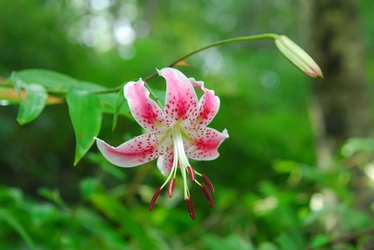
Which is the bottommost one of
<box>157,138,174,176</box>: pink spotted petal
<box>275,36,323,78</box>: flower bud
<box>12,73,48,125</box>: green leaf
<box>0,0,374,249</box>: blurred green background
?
<box>0,0,374,249</box>: blurred green background

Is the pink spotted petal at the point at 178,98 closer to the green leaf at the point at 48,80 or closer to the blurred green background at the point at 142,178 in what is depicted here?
the green leaf at the point at 48,80

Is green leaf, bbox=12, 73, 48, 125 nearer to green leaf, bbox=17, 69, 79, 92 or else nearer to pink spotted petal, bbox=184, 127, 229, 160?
green leaf, bbox=17, 69, 79, 92

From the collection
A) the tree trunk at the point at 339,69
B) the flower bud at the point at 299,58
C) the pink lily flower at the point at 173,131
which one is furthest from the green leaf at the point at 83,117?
the tree trunk at the point at 339,69

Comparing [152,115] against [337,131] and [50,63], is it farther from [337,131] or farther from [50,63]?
[50,63]

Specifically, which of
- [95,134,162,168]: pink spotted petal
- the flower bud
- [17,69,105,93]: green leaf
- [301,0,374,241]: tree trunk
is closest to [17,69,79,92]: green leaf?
[17,69,105,93]: green leaf

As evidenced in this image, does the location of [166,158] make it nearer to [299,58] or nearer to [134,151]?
[134,151]

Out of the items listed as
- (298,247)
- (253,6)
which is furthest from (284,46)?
(253,6)
